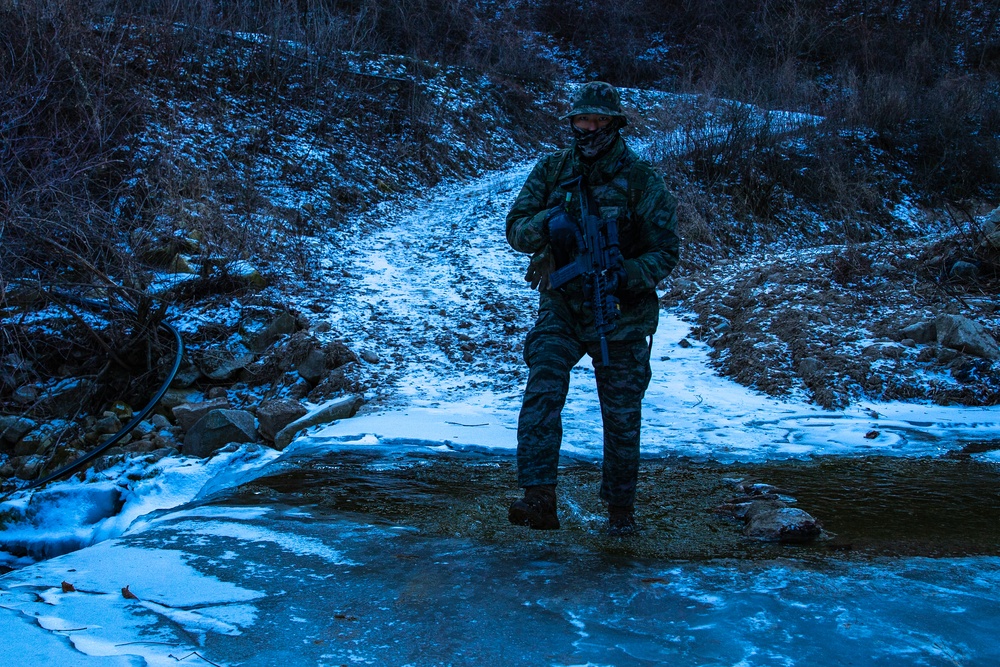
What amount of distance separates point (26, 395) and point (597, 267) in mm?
5375

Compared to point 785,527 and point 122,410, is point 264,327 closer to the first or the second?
point 122,410

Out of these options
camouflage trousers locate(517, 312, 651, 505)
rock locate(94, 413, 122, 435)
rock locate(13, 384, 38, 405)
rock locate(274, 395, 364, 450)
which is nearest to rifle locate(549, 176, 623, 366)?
camouflage trousers locate(517, 312, 651, 505)

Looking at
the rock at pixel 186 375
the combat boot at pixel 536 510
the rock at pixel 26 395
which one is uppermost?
the rock at pixel 186 375

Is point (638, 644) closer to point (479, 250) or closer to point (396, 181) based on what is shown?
point (479, 250)

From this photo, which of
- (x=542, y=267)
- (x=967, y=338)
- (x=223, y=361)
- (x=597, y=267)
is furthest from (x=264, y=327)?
(x=967, y=338)

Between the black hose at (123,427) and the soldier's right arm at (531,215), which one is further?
the black hose at (123,427)

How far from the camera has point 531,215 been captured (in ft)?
11.9

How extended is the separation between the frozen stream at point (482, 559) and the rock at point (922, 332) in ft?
3.22

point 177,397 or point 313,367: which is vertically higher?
point 313,367

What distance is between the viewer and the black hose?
17.2ft

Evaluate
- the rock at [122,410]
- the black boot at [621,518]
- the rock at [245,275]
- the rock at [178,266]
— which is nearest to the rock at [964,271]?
the black boot at [621,518]

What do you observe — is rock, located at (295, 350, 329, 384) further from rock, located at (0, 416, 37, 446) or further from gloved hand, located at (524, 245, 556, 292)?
gloved hand, located at (524, 245, 556, 292)

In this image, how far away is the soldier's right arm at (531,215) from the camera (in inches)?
138

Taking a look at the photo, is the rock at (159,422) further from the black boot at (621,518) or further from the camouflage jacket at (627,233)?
the black boot at (621,518)
